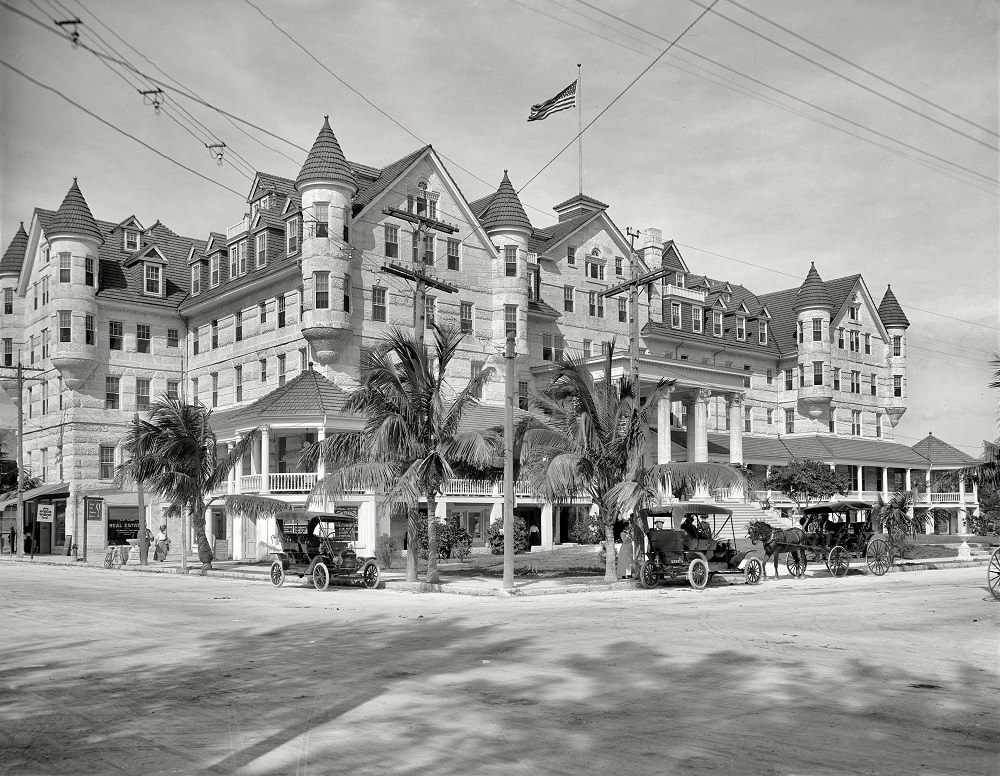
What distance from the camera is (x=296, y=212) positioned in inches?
1917

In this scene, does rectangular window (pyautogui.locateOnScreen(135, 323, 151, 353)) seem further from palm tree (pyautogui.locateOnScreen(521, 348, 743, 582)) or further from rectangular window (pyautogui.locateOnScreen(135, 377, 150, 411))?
palm tree (pyautogui.locateOnScreen(521, 348, 743, 582))

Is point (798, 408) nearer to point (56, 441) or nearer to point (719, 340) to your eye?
point (719, 340)

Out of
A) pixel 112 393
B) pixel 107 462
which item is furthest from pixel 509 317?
pixel 107 462

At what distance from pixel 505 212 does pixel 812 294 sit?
87.0ft

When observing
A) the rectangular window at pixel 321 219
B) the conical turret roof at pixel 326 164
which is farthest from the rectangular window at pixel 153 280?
the rectangular window at pixel 321 219

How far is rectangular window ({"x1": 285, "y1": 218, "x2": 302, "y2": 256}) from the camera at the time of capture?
161 ft

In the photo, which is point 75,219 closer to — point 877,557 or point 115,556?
point 115,556

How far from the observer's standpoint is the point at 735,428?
57062mm

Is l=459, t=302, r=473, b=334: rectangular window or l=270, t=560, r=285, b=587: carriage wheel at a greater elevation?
l=459, t=302, r=473, b=334: rectangular window

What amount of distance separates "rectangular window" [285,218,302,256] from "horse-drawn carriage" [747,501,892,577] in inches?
1108

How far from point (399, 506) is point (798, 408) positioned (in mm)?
48159

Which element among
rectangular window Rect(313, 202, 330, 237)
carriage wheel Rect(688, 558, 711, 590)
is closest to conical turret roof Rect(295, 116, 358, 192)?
rectangular window Rect(313, 202, 330, 237)

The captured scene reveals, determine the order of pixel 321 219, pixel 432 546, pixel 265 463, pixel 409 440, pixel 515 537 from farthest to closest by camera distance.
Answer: pixel 321 219, pixel 515 537, pixel 265 463, pixel 432 546, pixel 409 440

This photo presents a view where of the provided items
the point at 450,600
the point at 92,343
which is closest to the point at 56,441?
the point at 92,343
